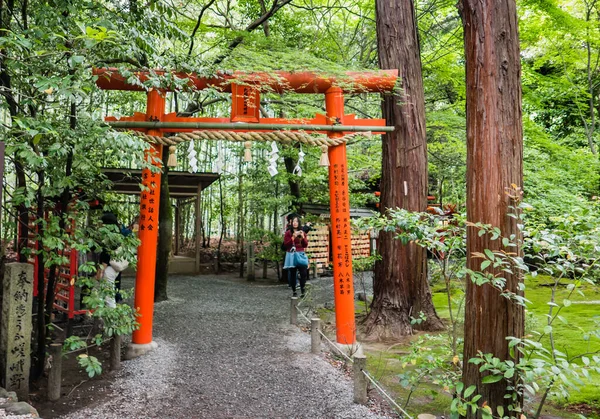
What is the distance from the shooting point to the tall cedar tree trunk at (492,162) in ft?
8.80

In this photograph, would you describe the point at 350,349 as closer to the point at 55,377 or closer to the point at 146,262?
the point at 146,262

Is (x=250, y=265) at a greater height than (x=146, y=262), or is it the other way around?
(x=146, y=262)

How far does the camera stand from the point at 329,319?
24.8 ft

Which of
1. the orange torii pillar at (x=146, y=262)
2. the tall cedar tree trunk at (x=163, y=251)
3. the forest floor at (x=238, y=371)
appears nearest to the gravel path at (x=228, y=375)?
the forest floor at (x=238, y=371)

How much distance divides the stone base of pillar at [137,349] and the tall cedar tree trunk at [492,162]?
12.6 ft

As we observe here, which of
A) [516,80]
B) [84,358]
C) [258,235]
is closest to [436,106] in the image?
[258,235]

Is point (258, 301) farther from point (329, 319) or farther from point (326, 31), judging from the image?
point (326, 31)

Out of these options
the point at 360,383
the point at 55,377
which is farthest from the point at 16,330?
the point at 360,383

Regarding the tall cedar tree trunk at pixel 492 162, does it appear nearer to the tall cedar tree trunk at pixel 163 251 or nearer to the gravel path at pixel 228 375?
the gravel path at pixel 228 375

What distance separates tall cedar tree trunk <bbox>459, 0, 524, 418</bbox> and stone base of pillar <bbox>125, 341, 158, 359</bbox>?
3845 millimetres

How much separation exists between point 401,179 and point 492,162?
3553 millimetres

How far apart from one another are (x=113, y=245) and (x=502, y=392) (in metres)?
3.60

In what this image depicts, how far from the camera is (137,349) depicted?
514 cm

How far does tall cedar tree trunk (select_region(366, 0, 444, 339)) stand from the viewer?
6.24m
